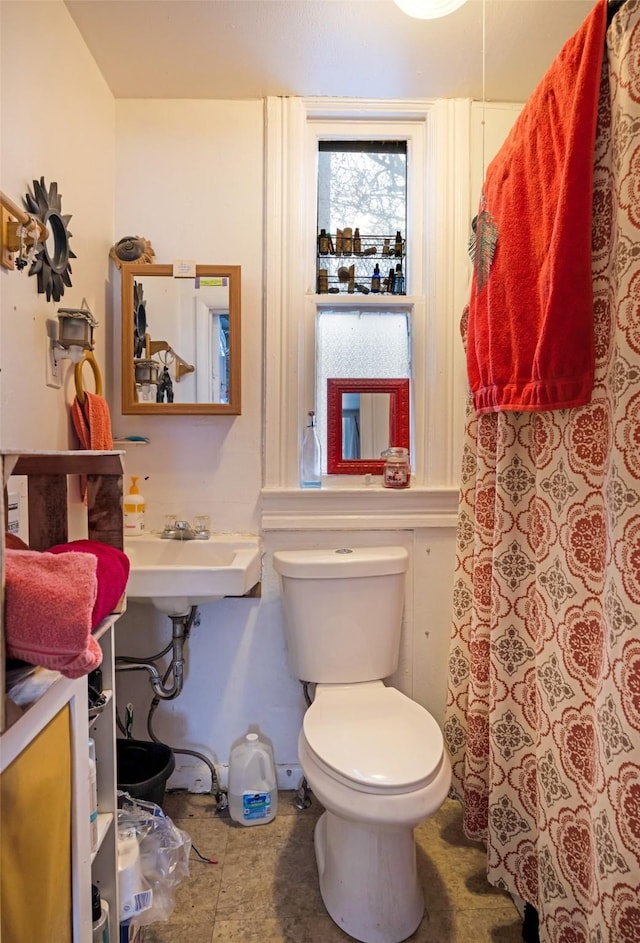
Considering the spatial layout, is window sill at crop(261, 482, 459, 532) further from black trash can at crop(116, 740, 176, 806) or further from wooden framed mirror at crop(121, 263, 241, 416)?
black trash can at crop(116, 740, 176, 806)

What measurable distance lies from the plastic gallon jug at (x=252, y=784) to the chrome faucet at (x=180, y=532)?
657mm

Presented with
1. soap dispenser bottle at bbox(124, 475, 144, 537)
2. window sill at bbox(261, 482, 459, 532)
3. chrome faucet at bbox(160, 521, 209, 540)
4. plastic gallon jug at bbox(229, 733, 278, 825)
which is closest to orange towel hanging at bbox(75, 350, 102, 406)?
soap dispenser bottle at bbox(124, 475, 144, 537)

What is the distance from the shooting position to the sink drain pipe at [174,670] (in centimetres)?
144

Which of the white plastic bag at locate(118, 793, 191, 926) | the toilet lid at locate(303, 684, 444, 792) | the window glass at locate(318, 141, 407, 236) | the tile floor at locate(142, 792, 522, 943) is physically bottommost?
the tile floor at locate(142, 792, 522, 943)

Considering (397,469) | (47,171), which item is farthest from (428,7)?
(397,469)

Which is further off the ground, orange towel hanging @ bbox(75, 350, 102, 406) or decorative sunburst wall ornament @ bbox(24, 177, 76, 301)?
decorative sunburst wall ornament @ bbox(24, 177, 76, 301)

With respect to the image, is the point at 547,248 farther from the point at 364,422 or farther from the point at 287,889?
the point at 287,889

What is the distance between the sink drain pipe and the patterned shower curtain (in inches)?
31.0

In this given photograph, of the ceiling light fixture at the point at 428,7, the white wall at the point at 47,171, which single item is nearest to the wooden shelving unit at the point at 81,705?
the white wall at the point at 47,171

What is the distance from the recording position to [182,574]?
127 cm

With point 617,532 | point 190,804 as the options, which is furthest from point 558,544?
point 190,804

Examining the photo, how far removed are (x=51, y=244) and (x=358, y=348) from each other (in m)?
0.94

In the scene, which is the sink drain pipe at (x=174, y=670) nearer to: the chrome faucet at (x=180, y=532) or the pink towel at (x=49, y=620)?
the chrome faucet at (x=180, y=532)

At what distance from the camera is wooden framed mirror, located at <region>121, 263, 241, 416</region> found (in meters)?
1.50
